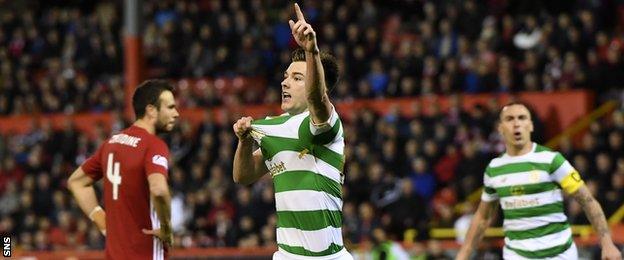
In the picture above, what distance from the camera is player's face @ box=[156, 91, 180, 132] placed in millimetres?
8125

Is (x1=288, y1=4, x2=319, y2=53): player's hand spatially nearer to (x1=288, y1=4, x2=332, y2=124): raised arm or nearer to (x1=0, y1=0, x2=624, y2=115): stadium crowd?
(x1=288, y1=4, x2=332, y2=124): raised arm

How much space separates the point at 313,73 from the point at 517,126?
136 inches

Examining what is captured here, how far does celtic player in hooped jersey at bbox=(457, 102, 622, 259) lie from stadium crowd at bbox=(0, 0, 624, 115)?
8.68 metres

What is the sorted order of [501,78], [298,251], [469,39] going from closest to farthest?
[298,251]
[501,78]
[469,39]

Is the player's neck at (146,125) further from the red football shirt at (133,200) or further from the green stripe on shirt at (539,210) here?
the green stripe on shirt at (539,210)

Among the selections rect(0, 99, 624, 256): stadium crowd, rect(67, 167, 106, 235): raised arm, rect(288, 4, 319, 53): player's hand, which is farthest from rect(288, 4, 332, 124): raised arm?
rect(0, 99, 624, 256): stadium crowd

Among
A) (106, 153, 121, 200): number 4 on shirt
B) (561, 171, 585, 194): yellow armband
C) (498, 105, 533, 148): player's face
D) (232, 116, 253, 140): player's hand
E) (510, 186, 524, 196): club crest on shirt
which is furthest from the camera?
(498, 105, 533, 148): player's face

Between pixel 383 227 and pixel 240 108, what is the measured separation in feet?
17.3

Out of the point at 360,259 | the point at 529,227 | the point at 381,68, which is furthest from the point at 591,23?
the point at 529,227

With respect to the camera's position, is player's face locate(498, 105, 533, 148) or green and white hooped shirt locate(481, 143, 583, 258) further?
player's face locate(498, 105, 533, 148)

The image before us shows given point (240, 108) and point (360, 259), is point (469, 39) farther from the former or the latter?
point (360, 259)

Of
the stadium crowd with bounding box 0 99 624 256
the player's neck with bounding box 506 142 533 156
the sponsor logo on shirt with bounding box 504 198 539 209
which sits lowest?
the stadium crowd with bounding box 0 99 624 256

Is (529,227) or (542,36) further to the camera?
(542,36)

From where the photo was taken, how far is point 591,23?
1862cm
